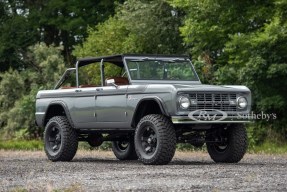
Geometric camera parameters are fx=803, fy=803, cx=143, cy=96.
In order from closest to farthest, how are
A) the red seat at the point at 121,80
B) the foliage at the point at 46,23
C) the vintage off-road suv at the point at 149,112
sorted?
the vintage off-road suv at the point at 149,112
the red seat at the point at 121,80
the foliage at the point at 46,23

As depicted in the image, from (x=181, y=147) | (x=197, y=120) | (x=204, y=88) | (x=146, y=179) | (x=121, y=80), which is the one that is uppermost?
(x=121, y=80)

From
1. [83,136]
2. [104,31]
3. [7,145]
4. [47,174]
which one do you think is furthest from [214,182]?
[104,31]

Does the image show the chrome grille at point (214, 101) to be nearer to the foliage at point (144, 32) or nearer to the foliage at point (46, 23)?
the foliage at point (144, 32)

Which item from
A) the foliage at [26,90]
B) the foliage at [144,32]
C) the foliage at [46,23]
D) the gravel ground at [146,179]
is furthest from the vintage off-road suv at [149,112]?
the foliage at [46,23]

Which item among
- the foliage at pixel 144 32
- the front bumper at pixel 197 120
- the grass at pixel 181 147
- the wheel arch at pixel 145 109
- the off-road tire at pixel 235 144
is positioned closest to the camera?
the front bumper at pixel 197 120

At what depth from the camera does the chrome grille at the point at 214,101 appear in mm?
13820

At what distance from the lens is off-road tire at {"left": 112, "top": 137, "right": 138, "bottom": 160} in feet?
56.1

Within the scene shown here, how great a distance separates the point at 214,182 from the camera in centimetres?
984

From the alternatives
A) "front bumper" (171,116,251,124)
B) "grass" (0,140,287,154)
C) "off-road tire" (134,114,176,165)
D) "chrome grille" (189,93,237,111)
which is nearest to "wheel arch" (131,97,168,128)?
"off-road tire" (134,114,176,165)

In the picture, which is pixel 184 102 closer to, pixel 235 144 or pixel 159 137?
pixel 159 137

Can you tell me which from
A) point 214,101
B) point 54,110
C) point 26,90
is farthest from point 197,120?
point 26,90

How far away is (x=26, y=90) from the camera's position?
36.9 meters

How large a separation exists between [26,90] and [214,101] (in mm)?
23821

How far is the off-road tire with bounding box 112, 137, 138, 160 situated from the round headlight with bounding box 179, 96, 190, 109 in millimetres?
3262
